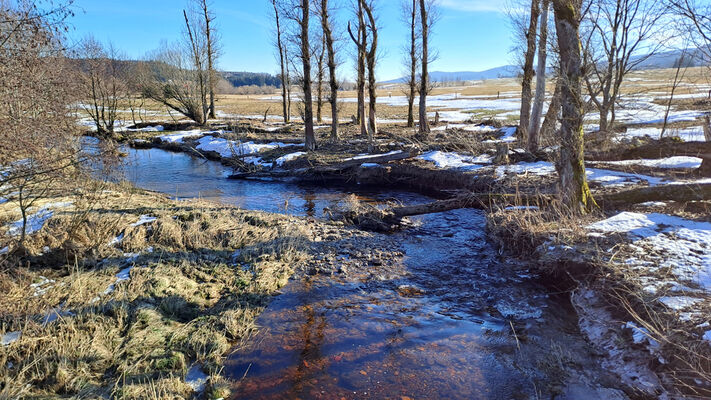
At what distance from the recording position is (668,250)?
20.3 feet

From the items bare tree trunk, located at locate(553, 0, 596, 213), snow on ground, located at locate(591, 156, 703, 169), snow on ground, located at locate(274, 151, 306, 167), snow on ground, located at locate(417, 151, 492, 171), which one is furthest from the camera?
snow on ground, located at locate(274, 151, 306, 167)

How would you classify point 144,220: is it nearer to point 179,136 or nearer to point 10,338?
point 10,338

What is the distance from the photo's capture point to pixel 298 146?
2069 centimetres

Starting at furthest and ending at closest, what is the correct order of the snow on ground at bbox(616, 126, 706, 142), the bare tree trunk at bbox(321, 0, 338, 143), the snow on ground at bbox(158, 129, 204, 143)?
the snow on ground at bbox(158, 129, 204, 143)
the bare tree trunk at bbox(321, 0, 338, 143)
the snow on ground at bbox(616, 126, 706, 142)

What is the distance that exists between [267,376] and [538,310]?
417 cm

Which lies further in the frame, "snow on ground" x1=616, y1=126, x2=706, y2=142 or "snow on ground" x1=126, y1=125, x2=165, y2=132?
"snow on ground" x1=126, y1=125, x2=165, y2=132

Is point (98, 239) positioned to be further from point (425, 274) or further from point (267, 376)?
point (425, 274)

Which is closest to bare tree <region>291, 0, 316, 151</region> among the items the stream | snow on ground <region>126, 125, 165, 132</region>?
the stream

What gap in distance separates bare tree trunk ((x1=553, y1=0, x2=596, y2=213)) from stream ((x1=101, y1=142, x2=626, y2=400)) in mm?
1917

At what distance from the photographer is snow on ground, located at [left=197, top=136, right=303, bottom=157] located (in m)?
20.0

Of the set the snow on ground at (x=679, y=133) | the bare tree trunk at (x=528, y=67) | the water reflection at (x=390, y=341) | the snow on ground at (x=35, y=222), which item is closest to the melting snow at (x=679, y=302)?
the water reflection at (x=390, y=341)

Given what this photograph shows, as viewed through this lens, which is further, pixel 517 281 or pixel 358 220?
pixel 358 220

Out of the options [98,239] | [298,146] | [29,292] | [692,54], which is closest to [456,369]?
[29,292]

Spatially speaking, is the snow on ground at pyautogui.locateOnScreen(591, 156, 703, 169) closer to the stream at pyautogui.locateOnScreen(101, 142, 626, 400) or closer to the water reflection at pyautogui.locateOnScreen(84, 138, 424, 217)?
the water reflection at pyautogui.locateOnScreen(84, 138, 424, 217)
